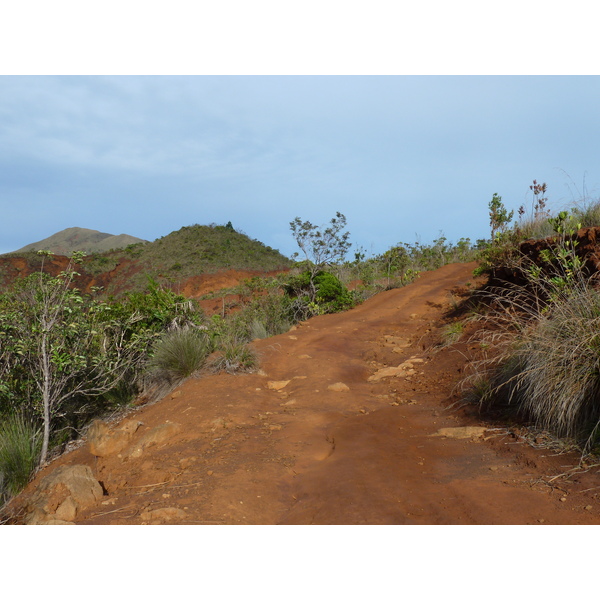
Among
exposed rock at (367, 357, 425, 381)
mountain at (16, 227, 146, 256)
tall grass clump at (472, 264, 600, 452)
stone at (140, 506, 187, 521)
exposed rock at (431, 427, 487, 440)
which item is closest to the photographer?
stone at (140, 506, 187, 521)

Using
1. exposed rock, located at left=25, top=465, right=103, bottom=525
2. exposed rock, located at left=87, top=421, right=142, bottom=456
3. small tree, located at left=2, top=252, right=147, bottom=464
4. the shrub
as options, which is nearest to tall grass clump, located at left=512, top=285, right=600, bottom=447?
exposed rock, located at left=25, top=465, right=103, bottom=525

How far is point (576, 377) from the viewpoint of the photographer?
4.25m

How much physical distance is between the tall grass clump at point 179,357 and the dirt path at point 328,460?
0.50m

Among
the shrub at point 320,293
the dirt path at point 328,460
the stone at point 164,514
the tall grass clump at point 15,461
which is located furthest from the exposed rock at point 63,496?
the shrub at point 320,293

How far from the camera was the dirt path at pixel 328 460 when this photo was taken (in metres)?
3.46

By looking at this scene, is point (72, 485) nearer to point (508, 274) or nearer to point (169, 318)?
point (169, 318)

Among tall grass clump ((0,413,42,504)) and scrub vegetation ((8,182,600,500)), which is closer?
scrub vegetation ((8,182,600,500))

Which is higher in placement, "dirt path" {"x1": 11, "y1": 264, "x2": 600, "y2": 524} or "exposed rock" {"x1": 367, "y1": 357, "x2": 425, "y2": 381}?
"exposed rock" {"x1": 367, "y1": 357, "x2": 425, "y2": 381}

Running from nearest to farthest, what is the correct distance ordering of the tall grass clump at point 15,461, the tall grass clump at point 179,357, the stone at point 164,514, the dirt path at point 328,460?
1. the dirt path at point 328,460
2. the stone at point 164,514
3. the tall grass clump at point 15,461
4. the tall grass clump at point 179,357

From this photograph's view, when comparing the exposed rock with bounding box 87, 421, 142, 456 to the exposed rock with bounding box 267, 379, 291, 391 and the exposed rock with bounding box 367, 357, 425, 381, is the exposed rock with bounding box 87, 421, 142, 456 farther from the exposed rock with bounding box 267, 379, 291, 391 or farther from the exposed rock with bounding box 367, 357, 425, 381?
the exposed rock with bounding box 367, 357, 425, 381

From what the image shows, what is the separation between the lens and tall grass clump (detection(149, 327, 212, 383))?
8.05 meters

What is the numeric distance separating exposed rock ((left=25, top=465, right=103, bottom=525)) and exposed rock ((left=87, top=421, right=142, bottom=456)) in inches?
50.8

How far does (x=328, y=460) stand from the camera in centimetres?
468

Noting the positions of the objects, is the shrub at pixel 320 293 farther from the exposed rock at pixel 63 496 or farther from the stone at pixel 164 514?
the stone at pixel 164 514
